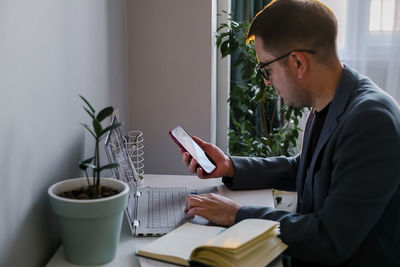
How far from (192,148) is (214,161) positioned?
0.09 m

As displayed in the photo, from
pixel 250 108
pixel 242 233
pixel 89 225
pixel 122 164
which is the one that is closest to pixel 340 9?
pixel 250 108

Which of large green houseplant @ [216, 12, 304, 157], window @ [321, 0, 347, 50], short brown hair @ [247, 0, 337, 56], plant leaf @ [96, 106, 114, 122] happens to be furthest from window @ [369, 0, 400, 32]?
plant leaf @ [96, 106, 114, 122]

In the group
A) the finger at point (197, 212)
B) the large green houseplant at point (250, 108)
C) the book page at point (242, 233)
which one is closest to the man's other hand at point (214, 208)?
the finger at point (197, 212)

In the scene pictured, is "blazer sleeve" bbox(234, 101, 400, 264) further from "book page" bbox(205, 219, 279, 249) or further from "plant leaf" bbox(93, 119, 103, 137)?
"plant leaf" bbox(93, 119, 103, 137)

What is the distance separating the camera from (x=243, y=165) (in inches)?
64.6

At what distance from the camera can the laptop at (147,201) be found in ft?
4.31

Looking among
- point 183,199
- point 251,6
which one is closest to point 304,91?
point 183,199

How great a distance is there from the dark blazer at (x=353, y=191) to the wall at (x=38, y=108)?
492mm

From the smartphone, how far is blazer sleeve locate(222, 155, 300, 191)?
0.26ft

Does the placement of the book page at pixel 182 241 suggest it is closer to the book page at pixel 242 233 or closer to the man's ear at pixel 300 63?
the book page at pixel 242 233

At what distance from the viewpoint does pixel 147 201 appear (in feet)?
4.93

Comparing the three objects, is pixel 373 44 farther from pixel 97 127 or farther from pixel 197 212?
pixel 97 127

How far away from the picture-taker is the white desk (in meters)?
1.13

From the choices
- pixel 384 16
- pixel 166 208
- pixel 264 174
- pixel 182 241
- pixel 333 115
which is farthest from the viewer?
pixel 384 16
